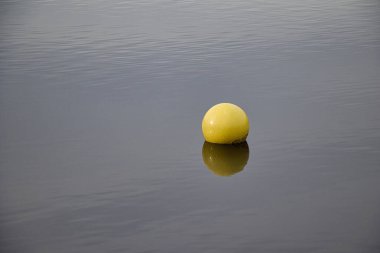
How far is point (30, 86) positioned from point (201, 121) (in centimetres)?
341

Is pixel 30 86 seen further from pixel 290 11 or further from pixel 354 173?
pixel 290 11

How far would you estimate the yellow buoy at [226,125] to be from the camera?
10789 mm

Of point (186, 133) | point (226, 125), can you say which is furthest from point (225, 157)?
point (186, 133)

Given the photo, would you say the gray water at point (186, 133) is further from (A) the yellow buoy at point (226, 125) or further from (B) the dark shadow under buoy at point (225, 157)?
(A) the yellow buoy at point (226, 125)

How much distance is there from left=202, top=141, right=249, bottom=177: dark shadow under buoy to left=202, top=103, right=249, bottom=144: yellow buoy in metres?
0.09

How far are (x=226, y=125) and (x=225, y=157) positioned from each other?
41 cm

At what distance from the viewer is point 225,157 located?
10617 mm

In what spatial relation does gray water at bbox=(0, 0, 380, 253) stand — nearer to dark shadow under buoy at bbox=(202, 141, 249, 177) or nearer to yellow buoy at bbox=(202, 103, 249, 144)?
dark shadow under buoy at bbox=(202, 141, 249, 177)

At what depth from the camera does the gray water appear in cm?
A: 840

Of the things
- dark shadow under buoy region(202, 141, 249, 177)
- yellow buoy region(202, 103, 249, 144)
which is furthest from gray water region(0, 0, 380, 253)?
yellow buoy region(202, 103, 249, 144)

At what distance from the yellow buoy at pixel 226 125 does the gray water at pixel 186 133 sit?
0.52 ft

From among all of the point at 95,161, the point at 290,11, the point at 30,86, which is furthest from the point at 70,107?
the point at 290,11

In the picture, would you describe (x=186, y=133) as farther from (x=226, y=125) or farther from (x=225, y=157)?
(x=225, y=157)

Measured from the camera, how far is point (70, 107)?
1283 cm
